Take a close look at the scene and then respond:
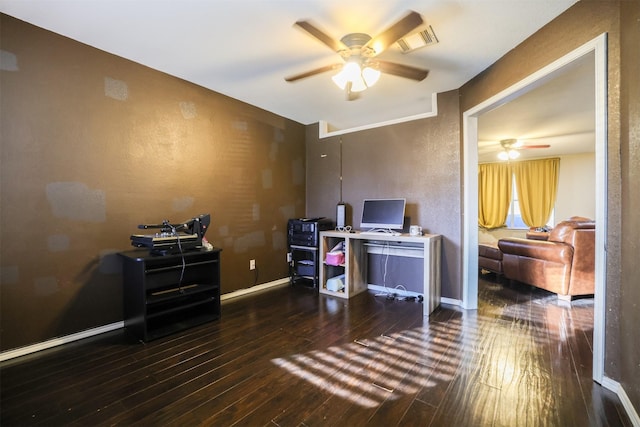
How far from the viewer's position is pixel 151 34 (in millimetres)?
2117

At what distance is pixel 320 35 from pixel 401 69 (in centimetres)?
74

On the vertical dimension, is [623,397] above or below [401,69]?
below

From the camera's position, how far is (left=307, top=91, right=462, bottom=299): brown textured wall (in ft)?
9.98

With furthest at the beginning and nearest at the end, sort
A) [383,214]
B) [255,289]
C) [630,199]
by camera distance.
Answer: [255,289]
[383,214]
[630,199]

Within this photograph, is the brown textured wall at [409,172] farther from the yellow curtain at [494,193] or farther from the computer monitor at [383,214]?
the yellow curtain at [494,193]

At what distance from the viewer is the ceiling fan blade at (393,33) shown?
5.16 feet

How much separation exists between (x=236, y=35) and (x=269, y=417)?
8.41 feet

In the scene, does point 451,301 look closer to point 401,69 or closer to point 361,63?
point 401,69

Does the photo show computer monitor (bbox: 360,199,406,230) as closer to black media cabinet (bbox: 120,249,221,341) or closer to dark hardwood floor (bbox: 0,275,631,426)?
dark hardwood floor (bbox: 0,275,631,426)

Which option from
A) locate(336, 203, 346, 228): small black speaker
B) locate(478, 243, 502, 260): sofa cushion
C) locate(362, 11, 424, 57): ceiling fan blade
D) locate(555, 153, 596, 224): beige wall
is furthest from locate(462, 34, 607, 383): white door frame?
locate(555, 153, 596, 224): beige wall

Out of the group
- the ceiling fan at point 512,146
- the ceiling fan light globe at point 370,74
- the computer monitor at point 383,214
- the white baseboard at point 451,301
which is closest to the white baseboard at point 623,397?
the white baseboard at point 451,301

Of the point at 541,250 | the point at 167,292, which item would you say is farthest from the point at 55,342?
the point at 541,250

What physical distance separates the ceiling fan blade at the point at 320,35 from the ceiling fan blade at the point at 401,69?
291 millimetres

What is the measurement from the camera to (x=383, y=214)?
11.0ft
